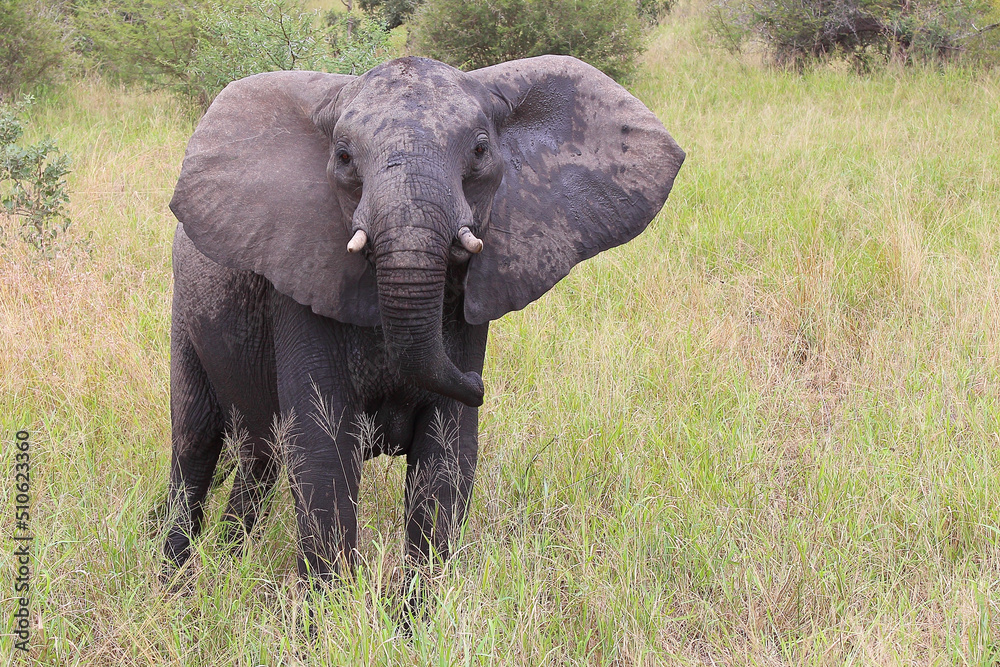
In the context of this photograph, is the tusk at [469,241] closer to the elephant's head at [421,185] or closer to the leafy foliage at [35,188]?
the elephant's head at [421,185]

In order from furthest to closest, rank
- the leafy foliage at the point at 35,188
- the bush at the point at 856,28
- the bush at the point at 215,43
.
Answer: the bush at the point at 856,28 < the bush at the point at 215,43 < the leafy foliage at the point at 35,188

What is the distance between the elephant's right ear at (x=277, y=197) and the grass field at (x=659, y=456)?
731 mm

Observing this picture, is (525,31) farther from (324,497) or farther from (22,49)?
(324,497)

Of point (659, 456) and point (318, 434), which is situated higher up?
point (318, 434)

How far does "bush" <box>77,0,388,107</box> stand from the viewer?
8039mm

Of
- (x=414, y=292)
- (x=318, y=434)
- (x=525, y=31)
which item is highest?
(x=414, y=292)

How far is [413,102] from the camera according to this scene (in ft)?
7.78

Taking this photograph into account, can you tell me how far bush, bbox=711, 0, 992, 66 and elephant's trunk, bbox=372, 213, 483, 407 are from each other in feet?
31.3

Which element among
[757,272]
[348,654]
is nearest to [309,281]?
[348,654]

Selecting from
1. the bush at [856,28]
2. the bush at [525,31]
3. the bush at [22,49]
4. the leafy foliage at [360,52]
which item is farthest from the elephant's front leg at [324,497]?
the bush at [856,28]

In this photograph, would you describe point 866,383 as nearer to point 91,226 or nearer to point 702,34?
point 91,226

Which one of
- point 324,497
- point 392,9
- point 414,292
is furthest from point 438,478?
point 392,9

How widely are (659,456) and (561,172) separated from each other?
133cm

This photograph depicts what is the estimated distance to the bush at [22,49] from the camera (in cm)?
1030
